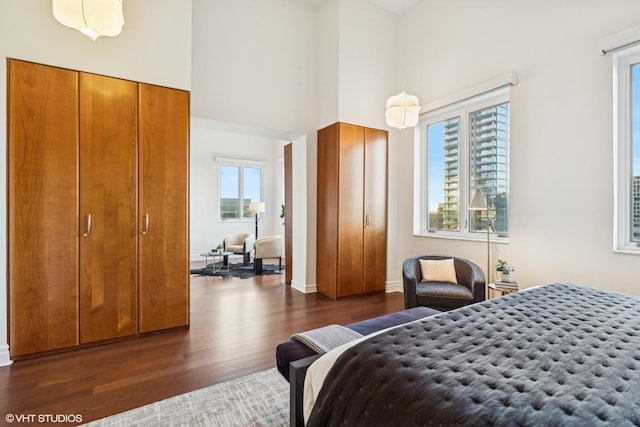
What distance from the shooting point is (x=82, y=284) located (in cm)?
272

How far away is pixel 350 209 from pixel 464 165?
1.61 meters

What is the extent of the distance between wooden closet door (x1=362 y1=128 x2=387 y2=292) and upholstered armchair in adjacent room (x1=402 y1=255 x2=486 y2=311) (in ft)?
3.35

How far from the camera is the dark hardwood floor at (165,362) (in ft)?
6.59

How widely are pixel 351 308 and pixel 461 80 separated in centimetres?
326

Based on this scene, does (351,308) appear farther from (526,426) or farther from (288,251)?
(526,426)

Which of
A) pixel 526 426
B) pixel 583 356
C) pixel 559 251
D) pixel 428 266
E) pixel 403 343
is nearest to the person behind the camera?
pixel 526 426


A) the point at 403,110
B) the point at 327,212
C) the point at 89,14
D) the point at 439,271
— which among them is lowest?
the point at 439,271

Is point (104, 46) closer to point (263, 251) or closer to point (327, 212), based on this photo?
point (327, 212)

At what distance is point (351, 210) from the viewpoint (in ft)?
14.6

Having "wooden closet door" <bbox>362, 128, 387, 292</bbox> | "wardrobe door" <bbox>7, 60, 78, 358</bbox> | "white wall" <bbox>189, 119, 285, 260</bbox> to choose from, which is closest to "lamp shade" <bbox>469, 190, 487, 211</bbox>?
"wooden closet door" <bbox>362, 128, 387, 292</bbox>

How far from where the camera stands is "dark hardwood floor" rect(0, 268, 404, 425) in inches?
79.0

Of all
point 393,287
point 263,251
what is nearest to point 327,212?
point 393,287

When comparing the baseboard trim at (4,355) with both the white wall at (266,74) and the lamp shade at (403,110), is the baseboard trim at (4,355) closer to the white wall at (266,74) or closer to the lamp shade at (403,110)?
the white wall at (266,74)

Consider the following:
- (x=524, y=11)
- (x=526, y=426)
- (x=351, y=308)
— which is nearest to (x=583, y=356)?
(x=526, y=426)
